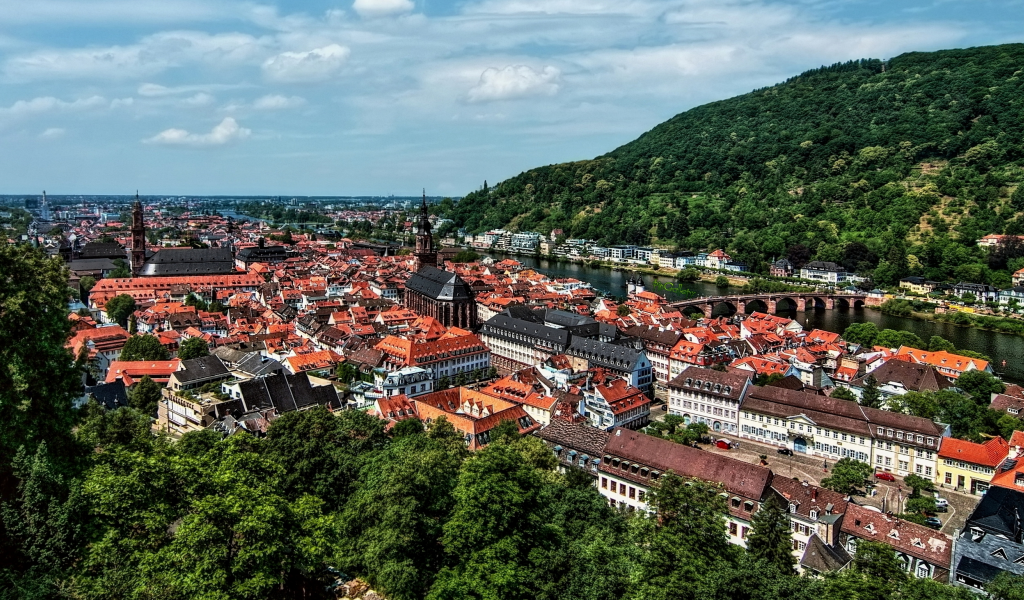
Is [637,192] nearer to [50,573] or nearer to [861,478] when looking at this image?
[861,478]

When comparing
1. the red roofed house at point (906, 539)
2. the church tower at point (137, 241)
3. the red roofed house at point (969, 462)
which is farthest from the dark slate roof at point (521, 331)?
the church tower at point (137, 241)

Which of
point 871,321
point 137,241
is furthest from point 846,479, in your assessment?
point 137,241

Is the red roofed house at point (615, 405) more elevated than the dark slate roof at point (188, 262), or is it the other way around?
the dark slate roof at point (188, 262)

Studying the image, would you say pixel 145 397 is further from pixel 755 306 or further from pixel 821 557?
pixel 755 306

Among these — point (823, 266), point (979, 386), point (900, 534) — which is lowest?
point (900, 534)

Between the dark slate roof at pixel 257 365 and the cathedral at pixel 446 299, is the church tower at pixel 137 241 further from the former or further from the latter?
the dark slate roof at pixel 257 365

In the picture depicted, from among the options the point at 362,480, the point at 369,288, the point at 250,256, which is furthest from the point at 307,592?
the point at 250,256
